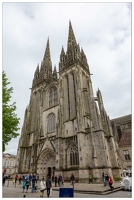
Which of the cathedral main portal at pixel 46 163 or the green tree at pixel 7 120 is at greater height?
the green tree at pixel 7 120

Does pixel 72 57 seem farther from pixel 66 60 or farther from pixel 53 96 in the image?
pixel 53 96

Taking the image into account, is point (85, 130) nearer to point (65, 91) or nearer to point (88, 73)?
point (65, 91)

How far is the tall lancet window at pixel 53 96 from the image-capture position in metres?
34.1

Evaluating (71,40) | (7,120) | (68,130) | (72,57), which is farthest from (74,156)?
(71,40)

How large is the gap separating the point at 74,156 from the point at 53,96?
16.3 metres

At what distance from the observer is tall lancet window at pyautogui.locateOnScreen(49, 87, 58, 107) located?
112 ft

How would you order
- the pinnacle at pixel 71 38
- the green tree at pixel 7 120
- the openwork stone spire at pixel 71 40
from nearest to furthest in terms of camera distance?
the green tree at pixel 7 120 < the openwork stone spire at pixel 71 40 < the pinnacle at pixel 71 38

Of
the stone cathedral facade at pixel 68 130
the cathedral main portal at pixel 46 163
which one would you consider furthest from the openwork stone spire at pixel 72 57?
the cathedral main portal at pixel 46 163

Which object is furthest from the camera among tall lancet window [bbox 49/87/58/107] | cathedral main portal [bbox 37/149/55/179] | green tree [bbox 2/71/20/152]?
tall lancet window [bbox 49/87/58/107]

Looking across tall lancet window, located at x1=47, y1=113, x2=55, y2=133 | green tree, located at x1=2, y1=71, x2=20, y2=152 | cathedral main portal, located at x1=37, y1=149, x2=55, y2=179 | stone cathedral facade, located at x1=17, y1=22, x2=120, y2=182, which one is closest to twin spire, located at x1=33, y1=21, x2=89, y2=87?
stone cathedral facade, located at x1=17, y1=22, x2=120, y2=182

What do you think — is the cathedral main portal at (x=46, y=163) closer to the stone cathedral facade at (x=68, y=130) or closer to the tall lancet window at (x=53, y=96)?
the stone cathedral facade at (x=68, y=130)

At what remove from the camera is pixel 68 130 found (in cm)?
2622

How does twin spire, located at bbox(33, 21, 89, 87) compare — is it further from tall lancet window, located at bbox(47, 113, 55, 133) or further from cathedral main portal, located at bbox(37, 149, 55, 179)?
cathedral main portal, located at bbox(37, 149, 55, 179)

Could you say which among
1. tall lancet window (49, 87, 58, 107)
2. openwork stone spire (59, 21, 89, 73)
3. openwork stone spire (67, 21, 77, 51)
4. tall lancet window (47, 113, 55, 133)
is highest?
openwork stone spire (67, 21, 77, 51)
